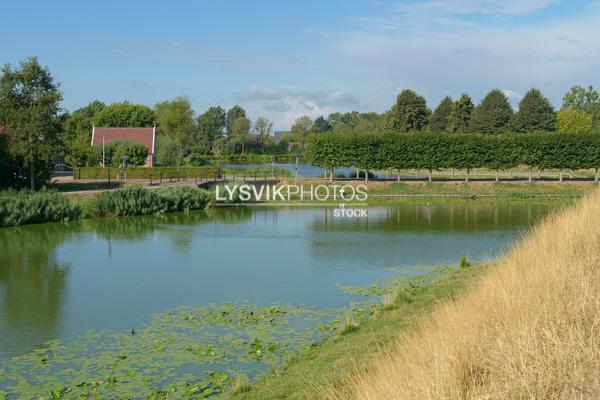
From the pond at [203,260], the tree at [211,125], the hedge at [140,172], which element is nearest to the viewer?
the pond at [203,260]

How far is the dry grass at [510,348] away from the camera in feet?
15.2

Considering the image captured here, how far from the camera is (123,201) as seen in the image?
30.5 m

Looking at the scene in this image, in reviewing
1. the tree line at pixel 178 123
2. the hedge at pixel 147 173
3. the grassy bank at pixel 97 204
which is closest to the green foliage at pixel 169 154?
the tree line at pixel 178 123

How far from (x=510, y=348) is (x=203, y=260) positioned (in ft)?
48.3

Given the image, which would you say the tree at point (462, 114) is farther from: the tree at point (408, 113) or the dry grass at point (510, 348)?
the dry grass at point (510, 348)

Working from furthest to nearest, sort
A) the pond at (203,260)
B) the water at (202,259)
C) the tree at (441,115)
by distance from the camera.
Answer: the tree at (441,115), the water at (202,259), the pond at (203,260)

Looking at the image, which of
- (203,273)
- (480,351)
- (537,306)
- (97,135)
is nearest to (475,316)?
(537,306)

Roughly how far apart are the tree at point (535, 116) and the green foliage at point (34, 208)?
2056 inches

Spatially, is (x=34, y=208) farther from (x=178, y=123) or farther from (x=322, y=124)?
(x=322, y=124)

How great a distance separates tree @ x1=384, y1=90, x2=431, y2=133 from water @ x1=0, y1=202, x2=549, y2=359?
1620 inches

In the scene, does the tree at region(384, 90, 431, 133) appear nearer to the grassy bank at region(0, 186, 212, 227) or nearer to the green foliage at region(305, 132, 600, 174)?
the green foliage at region(305, 132, 600, 174)

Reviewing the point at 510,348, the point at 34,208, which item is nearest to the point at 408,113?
the point at 34,208

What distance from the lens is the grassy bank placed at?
26.8 meters

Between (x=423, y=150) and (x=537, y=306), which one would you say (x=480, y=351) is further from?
(x=423, y=150)
